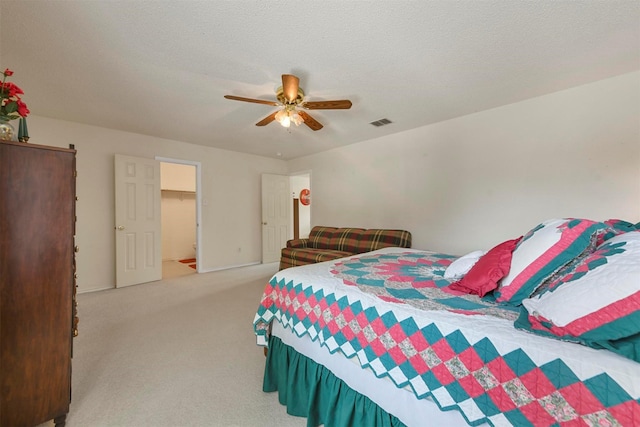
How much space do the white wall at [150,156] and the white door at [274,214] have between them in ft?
0.52

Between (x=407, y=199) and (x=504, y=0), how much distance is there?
2610 millimetres

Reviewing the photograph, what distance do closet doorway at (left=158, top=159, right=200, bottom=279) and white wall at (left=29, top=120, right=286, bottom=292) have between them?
113 cm

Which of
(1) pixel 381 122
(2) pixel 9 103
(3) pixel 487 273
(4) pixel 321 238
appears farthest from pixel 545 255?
(4) pixel 321 238

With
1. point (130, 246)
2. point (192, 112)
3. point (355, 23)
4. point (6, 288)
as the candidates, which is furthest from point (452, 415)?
point (130, 246)

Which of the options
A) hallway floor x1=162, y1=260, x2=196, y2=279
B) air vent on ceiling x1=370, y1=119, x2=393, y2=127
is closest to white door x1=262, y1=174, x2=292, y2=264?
hallway floor x1=162, y1=260, x2=196, y2=279

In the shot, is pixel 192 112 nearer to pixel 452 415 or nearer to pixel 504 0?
pixel 504 0

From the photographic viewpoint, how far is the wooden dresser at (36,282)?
3.79 ft

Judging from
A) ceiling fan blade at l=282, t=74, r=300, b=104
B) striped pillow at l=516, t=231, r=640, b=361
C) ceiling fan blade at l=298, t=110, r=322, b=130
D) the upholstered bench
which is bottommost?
the upholstered bench

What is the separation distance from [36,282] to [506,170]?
4.07 metres

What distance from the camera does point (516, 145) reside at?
2854mm

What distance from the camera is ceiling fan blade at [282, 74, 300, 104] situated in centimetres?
201

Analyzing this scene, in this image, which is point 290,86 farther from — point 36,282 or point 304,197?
point 304,197

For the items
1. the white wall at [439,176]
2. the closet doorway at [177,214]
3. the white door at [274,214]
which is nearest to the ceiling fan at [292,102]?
the white wall at [439,176]

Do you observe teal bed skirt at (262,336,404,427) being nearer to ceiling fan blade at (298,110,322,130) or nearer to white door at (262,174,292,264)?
ceiling fan blade at (298,110,322,130)
